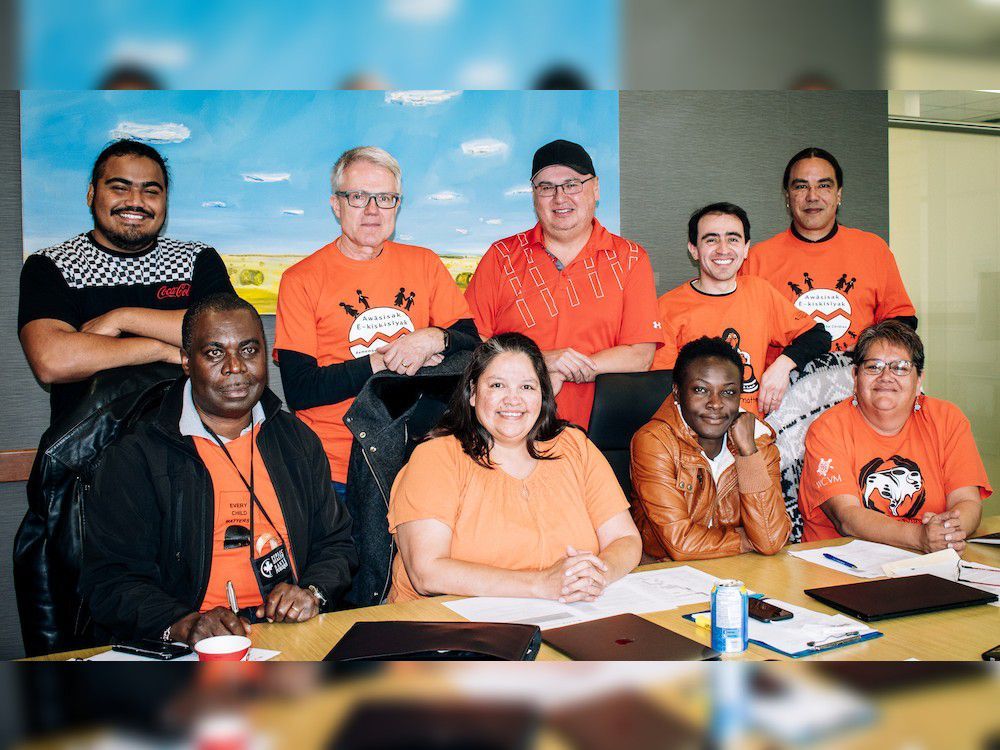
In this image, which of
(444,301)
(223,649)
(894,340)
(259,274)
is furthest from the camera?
(259,274)

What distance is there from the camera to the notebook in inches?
63.5

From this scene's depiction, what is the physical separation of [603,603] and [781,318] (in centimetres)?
176

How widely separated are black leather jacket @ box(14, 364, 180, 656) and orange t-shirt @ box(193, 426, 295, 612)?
248mm

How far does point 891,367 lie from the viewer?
2832mm

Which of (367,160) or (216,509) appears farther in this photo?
(367,160)

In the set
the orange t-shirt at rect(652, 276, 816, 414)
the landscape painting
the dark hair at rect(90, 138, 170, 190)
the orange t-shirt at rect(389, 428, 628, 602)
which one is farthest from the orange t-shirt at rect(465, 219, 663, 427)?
the dark hair at rect(90, 138, 170, 190)

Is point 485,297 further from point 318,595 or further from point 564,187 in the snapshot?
point 318,595

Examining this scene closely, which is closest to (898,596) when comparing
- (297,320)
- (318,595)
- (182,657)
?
(318,595)

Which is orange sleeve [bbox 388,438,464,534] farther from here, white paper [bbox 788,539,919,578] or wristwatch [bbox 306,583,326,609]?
white paper [bbox 788,539,919,578]

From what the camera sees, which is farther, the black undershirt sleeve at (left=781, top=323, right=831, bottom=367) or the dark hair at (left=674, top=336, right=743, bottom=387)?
the black undershirt sleeve at (left=781, top=323, right=831, bottom=367)

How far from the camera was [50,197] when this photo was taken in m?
3.44

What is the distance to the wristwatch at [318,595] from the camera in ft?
6.61

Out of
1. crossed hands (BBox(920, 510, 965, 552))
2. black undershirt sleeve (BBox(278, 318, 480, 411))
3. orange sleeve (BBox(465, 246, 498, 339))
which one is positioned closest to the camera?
crossed hands (BBox(920, 510, 965, 552))

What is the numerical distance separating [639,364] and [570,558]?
126 cm
